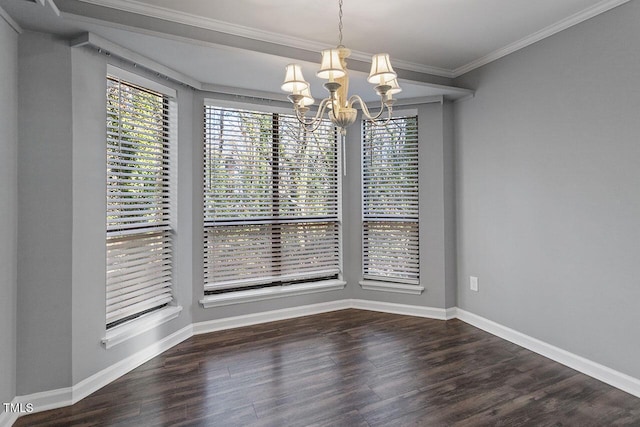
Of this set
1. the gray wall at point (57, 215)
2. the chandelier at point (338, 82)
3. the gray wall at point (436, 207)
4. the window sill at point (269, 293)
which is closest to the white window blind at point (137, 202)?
the gray wall at point (57, 215)

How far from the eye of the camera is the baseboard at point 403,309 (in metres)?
3.70

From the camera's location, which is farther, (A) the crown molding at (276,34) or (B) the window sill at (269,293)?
(B) the window sill at (269,293)

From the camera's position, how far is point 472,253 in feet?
11.7

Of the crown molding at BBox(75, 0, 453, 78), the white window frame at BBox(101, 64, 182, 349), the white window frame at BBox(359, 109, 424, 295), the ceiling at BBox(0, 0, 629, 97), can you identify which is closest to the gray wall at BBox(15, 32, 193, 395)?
the white window frame at BBox(101, 64, 182, 349)

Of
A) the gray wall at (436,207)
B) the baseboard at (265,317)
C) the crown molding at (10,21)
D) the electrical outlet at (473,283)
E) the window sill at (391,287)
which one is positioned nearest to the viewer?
the crown molding at (10,21)

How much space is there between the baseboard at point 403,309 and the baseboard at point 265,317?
0.15 meters

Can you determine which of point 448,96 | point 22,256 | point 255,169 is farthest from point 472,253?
point 22,256

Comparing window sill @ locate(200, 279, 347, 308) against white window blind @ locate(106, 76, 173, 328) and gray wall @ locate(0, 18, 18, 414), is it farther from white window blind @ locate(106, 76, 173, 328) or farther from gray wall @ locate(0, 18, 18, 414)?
gray wall @ locate(0, 18, 18, 414)

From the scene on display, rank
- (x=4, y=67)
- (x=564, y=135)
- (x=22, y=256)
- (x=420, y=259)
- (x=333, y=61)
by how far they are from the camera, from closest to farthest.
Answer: (x=333, y=61) < (x=4, y=67) < (x=22, y=256) < (x=564, y=135) < (x=420, y=259)

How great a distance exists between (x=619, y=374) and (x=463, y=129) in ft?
7.98

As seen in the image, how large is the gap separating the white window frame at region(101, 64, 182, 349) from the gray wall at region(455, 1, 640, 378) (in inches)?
114

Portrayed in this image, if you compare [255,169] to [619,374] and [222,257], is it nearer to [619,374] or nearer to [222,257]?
[222,257]

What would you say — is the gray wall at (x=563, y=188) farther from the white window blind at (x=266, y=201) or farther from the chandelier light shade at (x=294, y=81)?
the chandelier light shade at (x=294, y=81)

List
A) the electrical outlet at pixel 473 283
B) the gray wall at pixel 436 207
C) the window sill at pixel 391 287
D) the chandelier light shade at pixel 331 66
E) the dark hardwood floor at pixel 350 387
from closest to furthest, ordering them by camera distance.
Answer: the chandelier light shade at pixel 331 66 < the dark hardwood floor at pixel 350 387 < the electrical outlet at pixel 473 283 < the gray wall at pixel 436 207 < the window sill at pixel 391 287
